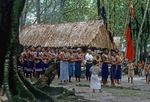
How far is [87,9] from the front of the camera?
5553 cm

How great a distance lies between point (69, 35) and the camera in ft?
129

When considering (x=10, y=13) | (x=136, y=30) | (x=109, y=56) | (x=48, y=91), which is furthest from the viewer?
(x=136, y=30)

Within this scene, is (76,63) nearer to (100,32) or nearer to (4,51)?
(100,32)

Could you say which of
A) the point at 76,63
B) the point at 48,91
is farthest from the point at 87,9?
the point at 48,91

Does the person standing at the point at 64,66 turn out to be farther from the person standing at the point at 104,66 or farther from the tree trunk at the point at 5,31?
the tree trunk at the point at 5,31

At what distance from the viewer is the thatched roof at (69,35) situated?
37.3 m

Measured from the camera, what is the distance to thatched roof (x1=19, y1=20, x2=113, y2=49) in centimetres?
3728

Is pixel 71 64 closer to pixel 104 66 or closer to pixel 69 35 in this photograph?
pixel 104 66

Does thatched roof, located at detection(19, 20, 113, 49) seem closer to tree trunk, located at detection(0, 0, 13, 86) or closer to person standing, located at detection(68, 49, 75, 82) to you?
person standing, located at detection(68, 49, 75, 82)

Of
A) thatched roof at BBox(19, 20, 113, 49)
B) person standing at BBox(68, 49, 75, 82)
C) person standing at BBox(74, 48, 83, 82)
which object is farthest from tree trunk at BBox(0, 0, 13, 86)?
thatched roof at BBox(19, 20, 113, 49)

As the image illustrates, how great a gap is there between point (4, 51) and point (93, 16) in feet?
150

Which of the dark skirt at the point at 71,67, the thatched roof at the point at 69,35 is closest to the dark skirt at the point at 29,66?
the dark skirt at the point at 71,67

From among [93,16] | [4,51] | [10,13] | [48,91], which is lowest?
[48,91]

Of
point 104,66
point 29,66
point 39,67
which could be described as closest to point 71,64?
point 39,67
